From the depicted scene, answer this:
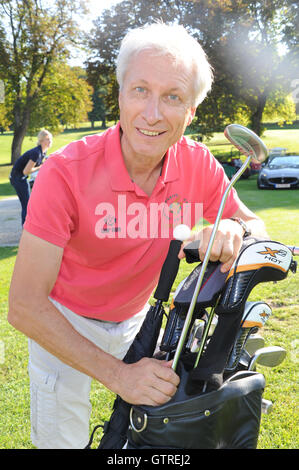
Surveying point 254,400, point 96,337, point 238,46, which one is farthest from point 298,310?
point 238,46

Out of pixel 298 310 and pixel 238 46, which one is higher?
pixel 238 46

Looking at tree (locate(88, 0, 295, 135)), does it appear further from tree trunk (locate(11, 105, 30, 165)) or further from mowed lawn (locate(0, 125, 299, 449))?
mowed lawn (locate(0, 125, 299, 449))

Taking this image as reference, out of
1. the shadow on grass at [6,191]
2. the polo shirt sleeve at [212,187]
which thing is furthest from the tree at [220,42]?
the polo shirt sleeve at [212,187]

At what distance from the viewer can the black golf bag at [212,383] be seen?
3.59 feet

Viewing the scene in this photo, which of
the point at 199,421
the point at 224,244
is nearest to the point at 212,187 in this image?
the point at 224,244

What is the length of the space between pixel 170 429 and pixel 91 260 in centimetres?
93

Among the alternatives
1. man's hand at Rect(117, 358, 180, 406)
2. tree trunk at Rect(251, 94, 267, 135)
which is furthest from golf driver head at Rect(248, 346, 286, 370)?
tree trunk at Rect(251, 94, 267, 135)

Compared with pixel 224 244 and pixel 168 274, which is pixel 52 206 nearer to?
pixel 168 274

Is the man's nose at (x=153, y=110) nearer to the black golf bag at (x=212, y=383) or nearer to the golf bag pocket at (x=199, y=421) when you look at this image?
the black golf bag at (x=212, y=383)

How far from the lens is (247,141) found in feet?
3.84

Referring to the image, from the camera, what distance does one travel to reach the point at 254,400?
46.8 inches

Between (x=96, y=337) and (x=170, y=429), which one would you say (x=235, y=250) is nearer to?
(x=170, y=429)

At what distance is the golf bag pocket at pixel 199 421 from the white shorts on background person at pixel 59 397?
3.15 feet

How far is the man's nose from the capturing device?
1750 mm
